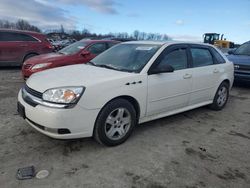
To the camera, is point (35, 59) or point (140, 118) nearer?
point (140, 118)

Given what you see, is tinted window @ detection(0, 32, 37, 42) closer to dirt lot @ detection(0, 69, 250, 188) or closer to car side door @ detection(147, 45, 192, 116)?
dirt lot @ detection(0, 69, 250, 188)

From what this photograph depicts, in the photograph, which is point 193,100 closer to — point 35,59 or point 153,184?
point 153,184

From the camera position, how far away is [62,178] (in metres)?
2.75

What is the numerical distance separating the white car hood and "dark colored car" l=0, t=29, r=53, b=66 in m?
6.89

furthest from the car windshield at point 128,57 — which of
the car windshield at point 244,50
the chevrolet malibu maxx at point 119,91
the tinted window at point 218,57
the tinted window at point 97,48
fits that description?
the car windshield at point 244,50

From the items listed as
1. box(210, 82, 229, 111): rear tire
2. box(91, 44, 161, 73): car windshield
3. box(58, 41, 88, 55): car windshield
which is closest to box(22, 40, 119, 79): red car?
box(58, 41, 88, 55): car windshield

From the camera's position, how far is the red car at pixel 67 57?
6.74 metres

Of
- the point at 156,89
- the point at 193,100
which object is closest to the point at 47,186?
the point at 156,89

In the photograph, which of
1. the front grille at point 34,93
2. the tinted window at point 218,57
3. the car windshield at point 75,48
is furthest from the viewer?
the car windshield at point 75,48

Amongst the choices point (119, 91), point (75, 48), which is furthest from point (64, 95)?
point (75, 48)

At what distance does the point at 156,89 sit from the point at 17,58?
7.98 metres

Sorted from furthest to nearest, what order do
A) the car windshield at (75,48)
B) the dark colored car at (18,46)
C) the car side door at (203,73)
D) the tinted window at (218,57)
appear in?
the dark colored car at (18,46) → the car windshield at (75,48) → the tinted window at (218,57) → the car side door at (203,73)

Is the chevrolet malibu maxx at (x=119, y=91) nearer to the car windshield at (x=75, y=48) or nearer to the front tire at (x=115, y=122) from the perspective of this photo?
the front tire at (x=115, y=122)

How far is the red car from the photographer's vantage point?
6.74 meters
